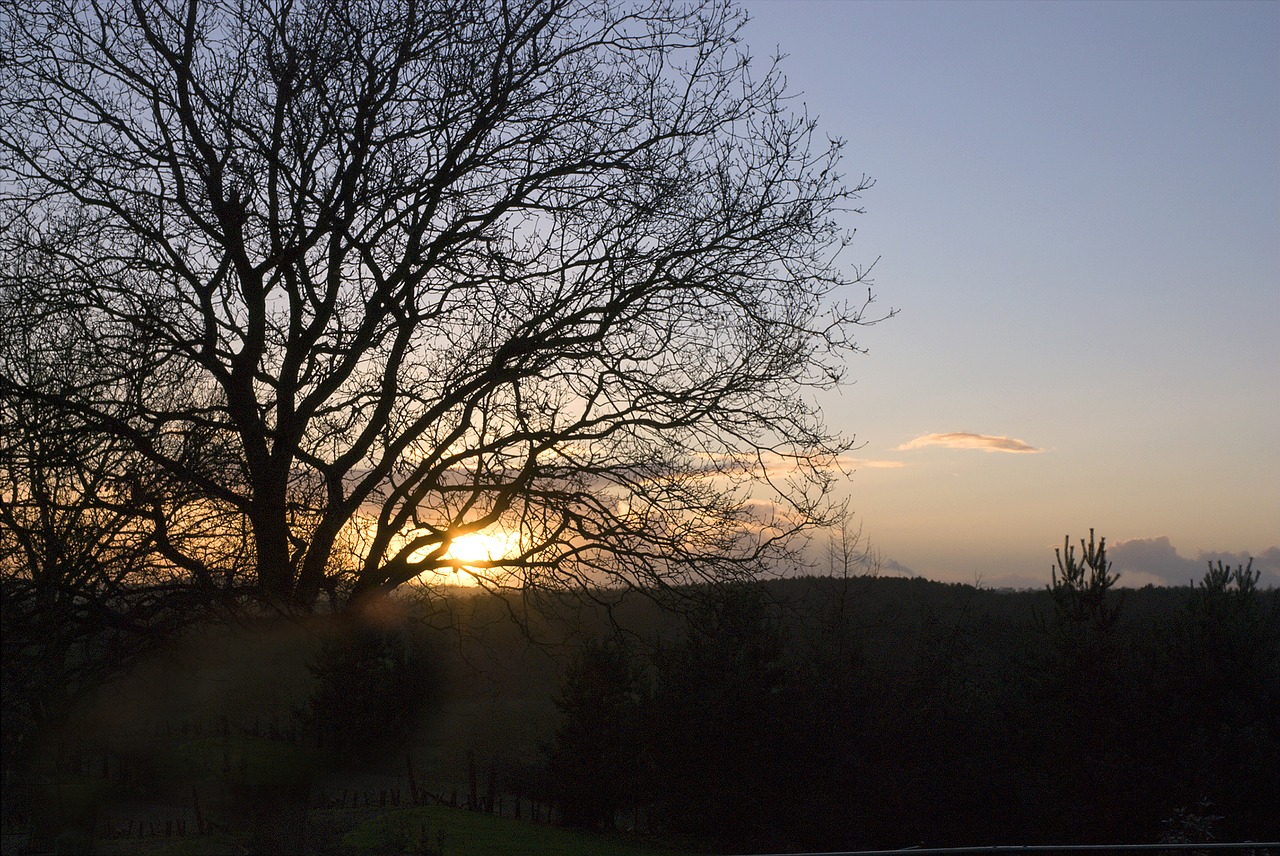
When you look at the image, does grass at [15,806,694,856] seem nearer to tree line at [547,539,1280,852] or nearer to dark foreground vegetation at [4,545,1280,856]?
dark foreground vegetation at [4,545,1280,856]

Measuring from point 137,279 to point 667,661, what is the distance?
63.9 ft

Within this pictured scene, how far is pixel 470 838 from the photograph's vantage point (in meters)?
18.4

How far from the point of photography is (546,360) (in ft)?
30.0

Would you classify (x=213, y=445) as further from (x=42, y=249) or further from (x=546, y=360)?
(x=546, y=360)

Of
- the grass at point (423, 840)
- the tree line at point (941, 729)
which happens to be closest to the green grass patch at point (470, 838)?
the grass at point (423, 840)

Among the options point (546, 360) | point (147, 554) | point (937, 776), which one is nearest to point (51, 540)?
point (147, 554)

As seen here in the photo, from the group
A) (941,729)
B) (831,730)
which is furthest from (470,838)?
(941,729)

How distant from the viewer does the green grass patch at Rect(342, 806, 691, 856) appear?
48.3ft

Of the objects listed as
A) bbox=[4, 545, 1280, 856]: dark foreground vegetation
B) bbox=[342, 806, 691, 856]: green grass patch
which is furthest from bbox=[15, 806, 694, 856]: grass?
bbox=[4, 545, 1280, 856]: dark foreground vegetation

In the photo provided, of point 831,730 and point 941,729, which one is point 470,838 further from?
point 941,729

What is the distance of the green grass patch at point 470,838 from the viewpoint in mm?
14727

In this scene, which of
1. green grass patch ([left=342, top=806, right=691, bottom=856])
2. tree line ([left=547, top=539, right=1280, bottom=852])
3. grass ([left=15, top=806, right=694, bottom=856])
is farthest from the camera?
tree line ([left=547, top=539, right=1280, bottom=852])

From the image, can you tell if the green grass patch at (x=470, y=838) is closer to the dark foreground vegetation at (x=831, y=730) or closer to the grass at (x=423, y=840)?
the grass at (x=423, y=840)

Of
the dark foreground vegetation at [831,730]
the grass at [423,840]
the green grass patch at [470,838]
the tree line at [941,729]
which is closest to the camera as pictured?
the grass at [423,840]
